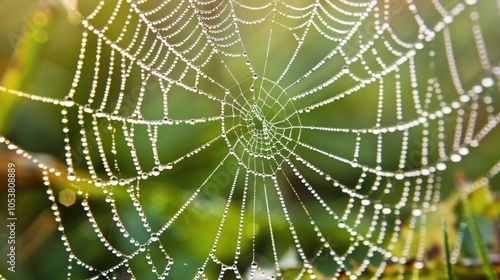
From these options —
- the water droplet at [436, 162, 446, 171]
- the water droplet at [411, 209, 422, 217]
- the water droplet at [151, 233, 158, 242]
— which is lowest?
the water droplet at [151, 233, 158, 242]

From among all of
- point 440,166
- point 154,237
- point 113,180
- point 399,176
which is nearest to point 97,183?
point 113,180

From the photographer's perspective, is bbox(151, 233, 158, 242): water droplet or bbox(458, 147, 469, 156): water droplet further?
bbox(458, 147, 469, 156): water droplet

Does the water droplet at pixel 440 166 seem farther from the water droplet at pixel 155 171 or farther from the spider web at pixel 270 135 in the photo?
the water droplet at pixel 155 171

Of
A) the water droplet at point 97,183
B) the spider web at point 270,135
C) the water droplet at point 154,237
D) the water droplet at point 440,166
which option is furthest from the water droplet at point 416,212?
the water droplet at point 97,183

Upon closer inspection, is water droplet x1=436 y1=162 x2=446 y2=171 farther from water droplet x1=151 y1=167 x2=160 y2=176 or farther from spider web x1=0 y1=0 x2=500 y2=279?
water droplet x1=151 y1=167 x2=160 y2=176

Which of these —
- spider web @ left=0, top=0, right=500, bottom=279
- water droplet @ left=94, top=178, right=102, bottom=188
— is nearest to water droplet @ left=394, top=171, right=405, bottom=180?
spider web @ left=0, top=0, right=500, bottom=279

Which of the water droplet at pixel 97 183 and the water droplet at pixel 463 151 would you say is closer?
the water droplet at pixel 97 183

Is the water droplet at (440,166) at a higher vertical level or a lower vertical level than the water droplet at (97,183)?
higher

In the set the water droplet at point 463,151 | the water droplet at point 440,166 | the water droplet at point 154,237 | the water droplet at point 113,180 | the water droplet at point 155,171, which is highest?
the water droplet at point 463,151

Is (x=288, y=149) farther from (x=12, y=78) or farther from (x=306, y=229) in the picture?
(x=12, y=78)
